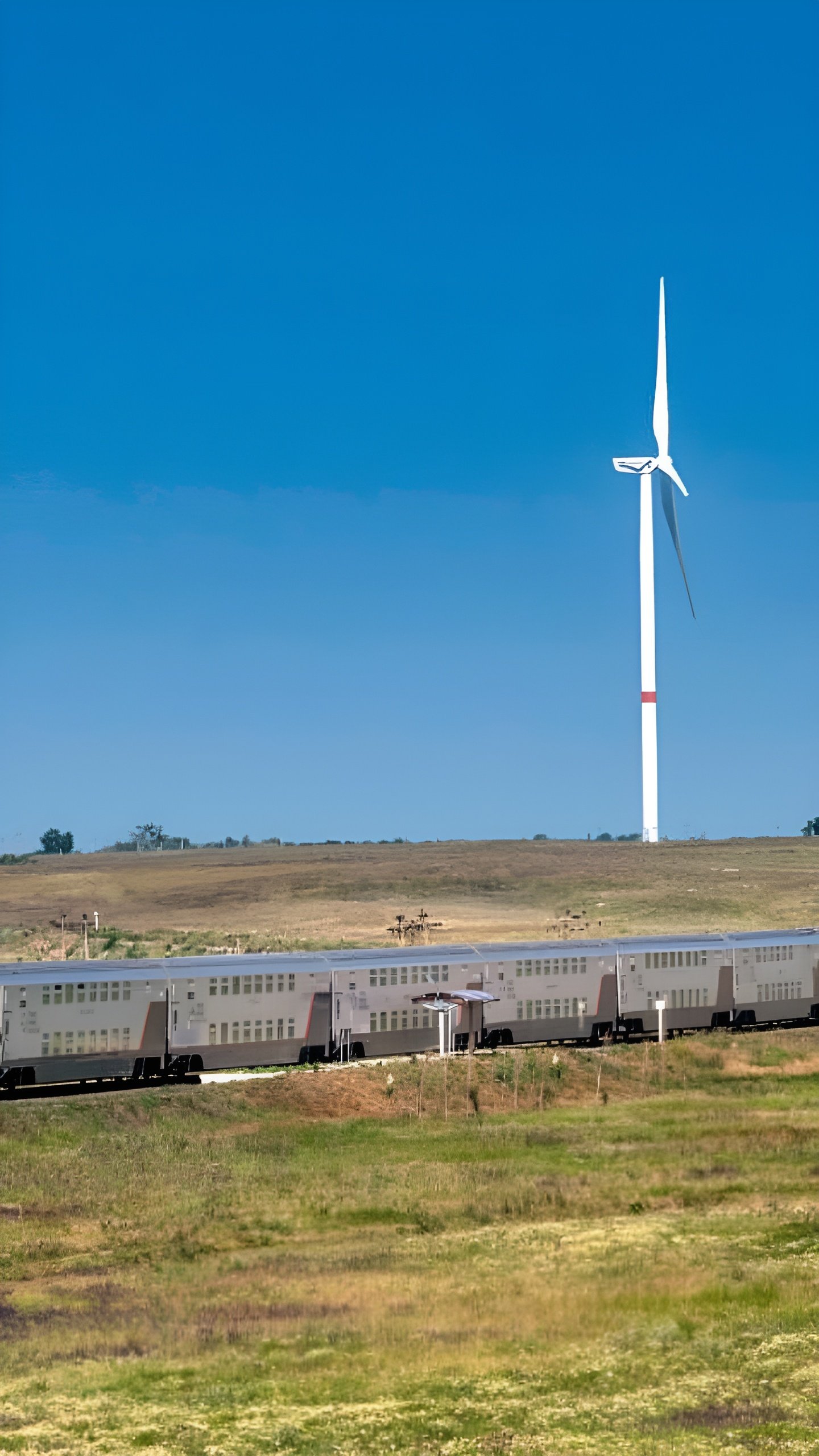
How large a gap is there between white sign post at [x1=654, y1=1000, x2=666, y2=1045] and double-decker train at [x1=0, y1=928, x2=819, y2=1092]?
15.8 inches

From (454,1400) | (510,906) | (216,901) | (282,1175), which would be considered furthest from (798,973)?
(216,901)

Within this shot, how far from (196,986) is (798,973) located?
36.0m

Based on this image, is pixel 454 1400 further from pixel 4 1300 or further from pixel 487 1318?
pixel 4 1300

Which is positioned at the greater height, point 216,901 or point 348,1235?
point 216,901

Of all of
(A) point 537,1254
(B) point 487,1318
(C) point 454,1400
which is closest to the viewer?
(C) point 454,1400

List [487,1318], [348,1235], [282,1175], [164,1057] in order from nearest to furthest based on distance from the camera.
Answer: [487,1318] → [348,1235] → [282,1175] → [164,1057]

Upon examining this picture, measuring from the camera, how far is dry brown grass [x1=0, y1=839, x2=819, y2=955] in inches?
5812

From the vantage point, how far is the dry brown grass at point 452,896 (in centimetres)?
14762

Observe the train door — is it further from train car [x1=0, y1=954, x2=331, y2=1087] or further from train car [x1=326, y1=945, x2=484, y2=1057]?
train car [x1=326, y1=945, x2=484, y2=1057]

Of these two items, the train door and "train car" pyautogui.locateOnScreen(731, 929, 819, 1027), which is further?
"train car" pyautogui.locateOnScreen(731, 929, 819, 1027)

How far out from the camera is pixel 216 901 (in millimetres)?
172250

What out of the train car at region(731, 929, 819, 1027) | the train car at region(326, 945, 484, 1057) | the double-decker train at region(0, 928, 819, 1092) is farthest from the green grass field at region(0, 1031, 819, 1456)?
the train car at region(731, 929, 819, 1027)

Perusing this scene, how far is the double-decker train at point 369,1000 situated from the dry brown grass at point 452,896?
5519cm

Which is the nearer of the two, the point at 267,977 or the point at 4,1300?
the point at 4,1300
